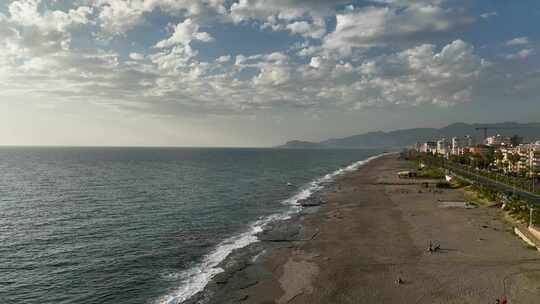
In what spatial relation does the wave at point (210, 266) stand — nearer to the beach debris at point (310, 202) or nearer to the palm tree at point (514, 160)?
the beach debris at point (310, 202)

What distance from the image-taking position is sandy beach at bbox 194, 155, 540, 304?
2748 cm

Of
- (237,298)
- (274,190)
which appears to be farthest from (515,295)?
(274,190)

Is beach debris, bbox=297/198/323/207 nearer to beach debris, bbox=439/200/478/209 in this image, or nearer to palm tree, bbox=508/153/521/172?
beach debris, bbox=439/200/478/209

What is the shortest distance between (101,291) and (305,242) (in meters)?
20.7

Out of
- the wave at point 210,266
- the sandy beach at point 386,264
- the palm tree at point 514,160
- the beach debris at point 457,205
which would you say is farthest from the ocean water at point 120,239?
the palm tree at point 514,160

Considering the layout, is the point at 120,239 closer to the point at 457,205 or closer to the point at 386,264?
the point at 386,264

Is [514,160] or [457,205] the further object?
[514,160]

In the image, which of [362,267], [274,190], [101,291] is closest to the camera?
[101,291]

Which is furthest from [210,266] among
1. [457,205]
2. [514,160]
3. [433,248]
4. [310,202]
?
[514,160]

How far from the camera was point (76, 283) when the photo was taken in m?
30.3

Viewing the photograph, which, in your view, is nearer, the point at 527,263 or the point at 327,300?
the point at 327,300

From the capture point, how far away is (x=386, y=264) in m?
33.9

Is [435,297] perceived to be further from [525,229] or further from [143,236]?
[143,236]

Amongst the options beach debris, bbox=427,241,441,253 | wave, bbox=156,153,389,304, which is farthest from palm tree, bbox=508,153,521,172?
beach debris, bbox=427,241,441,253
